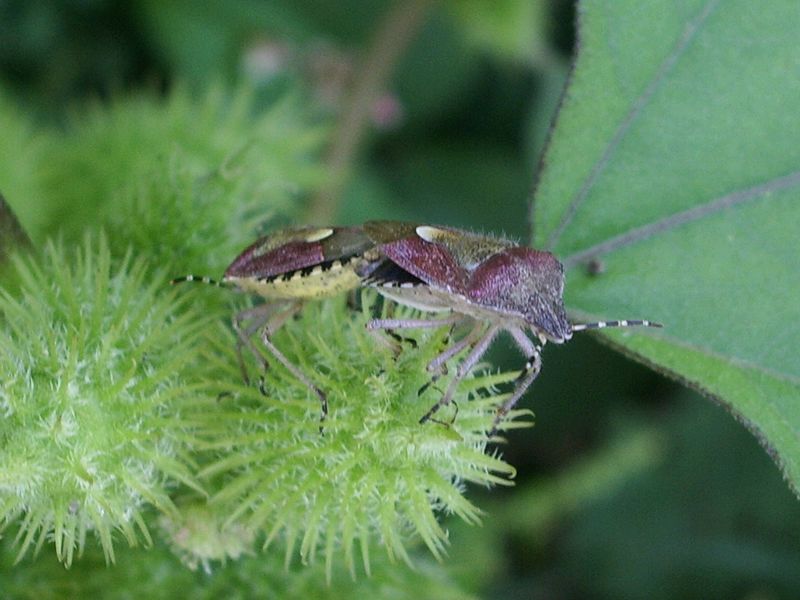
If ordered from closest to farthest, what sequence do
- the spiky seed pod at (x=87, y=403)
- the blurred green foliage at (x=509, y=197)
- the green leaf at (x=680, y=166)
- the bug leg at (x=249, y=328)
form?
1. the spiky seed pod at (x=87, y=403)
2. the bug leg at (x=249, y=328)
3. the green leaf at (x=680, y=166)
4. the blurred green foliage at (x=509, y=197)

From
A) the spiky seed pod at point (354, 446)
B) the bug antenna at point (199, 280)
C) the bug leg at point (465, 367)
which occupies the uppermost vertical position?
the bug antenna at point (199, 280)

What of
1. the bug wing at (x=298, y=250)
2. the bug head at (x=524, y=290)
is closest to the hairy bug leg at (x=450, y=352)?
the bug head at (x=524, y=290)

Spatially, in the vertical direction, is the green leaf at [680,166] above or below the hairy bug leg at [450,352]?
above

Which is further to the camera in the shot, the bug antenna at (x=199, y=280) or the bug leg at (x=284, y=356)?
the bug antenna at (x=199, y=280)

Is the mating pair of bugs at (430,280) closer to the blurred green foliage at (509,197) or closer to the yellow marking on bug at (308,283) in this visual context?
the yellow marking on bug at (308,283)

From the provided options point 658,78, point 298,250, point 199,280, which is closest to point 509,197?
point 658,78

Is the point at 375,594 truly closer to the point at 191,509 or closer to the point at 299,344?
the point at 191,509

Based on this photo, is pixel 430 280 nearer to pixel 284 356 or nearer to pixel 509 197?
pixel 284 356
